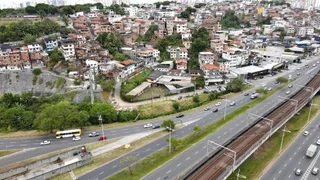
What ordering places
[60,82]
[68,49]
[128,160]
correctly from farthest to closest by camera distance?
[68,49], [60,82], [128,160]

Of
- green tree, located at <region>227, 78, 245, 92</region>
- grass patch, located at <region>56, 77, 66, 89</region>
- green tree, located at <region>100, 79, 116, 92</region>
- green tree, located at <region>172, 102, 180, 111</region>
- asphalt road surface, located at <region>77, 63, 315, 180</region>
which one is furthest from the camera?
grass patch, located at <region>56, 77, 66, 89</region>

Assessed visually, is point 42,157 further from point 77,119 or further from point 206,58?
point 206,58

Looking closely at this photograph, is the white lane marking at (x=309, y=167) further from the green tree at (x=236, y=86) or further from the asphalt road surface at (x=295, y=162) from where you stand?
the green tree at (x=236, y=86)

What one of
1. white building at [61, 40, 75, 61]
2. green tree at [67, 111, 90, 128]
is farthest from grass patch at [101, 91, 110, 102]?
white building at [61, 40, 75, 61]

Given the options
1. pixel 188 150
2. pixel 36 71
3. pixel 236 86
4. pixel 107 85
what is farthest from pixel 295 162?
pixel 36 71

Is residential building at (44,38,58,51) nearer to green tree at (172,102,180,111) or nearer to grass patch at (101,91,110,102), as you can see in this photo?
grass patch at (101,91,110,102)

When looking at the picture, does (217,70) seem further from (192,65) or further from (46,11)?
(46,11)
